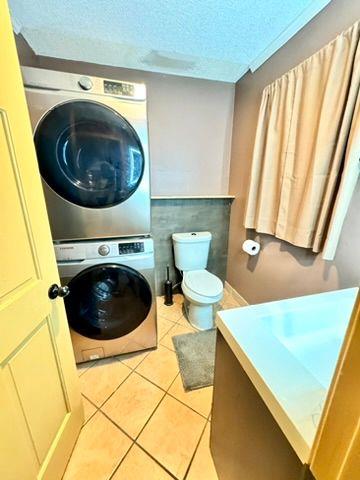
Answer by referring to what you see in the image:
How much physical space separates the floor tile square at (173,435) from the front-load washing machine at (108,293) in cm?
49

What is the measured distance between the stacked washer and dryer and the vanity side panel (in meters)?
0.77

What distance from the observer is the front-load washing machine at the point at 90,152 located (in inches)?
42.3

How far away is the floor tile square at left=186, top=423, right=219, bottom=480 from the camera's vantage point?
3.17 ft

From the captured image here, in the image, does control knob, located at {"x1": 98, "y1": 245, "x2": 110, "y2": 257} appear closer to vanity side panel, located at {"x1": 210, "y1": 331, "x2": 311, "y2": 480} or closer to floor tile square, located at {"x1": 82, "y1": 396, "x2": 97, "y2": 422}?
vanity side panel, located at {"x1": 210, "y1": 331, "x2": 311, "y2": 480}

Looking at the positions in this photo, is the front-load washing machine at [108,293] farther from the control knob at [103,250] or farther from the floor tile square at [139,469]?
the floor tile square at [139,469]

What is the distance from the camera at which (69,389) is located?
3.29ft

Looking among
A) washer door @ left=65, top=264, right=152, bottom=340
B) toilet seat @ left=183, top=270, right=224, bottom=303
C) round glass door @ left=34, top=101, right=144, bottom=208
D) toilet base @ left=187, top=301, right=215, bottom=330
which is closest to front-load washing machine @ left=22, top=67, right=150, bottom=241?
round glass door @ left=34, top=101, right=144, bottom=208

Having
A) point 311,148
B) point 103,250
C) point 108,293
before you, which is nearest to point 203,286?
point 108,293

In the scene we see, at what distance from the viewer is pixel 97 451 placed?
105 cm

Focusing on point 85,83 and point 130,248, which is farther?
point 130,248

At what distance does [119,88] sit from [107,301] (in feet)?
4.26

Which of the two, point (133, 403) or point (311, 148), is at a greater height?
point (311, 148)

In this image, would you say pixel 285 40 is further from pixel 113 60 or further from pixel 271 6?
pixel 113 60

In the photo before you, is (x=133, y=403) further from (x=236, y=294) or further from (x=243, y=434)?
(x=236, y=294)
